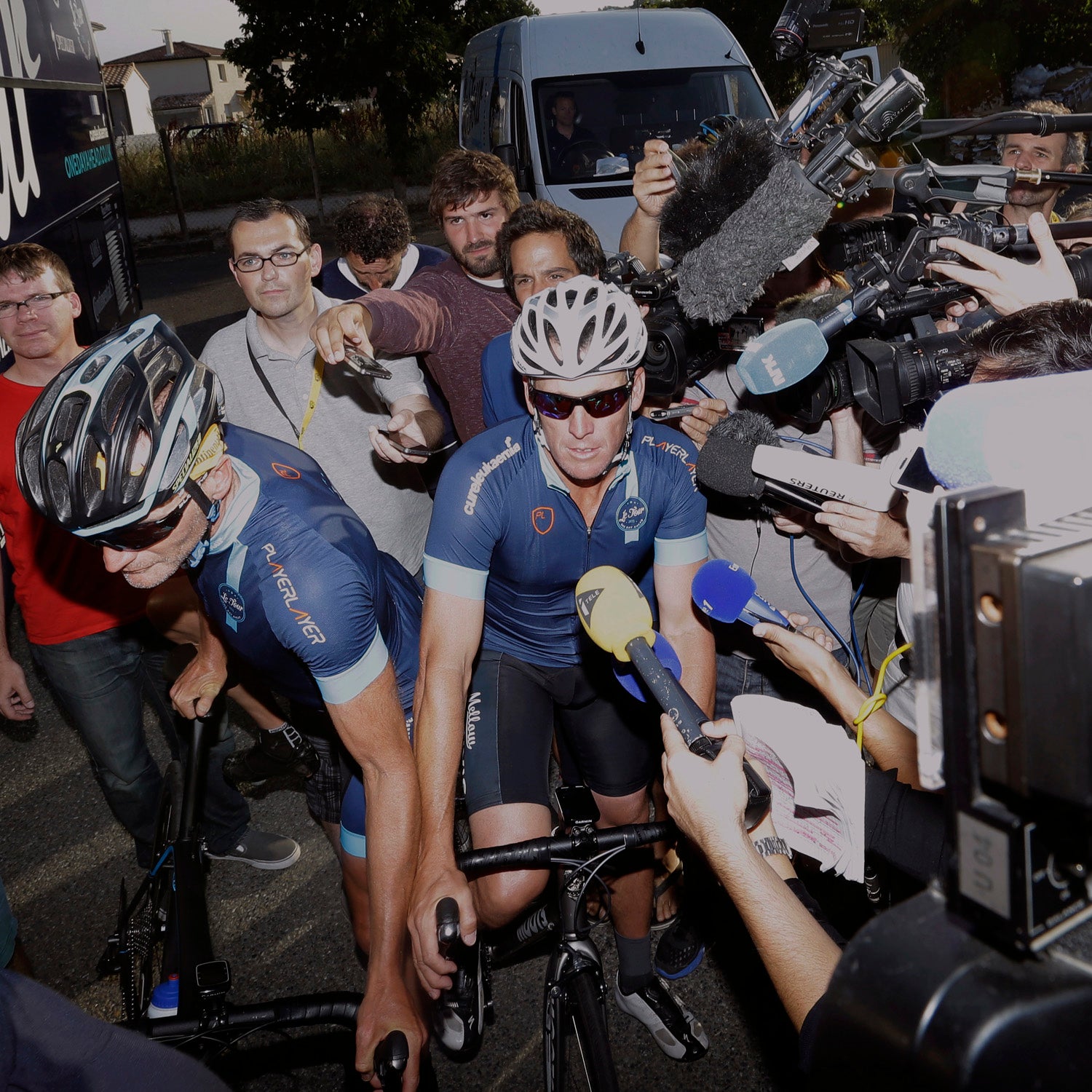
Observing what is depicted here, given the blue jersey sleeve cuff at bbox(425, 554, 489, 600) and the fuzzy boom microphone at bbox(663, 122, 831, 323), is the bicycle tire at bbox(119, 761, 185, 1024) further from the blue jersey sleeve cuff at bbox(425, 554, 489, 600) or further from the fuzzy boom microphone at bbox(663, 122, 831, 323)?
the fuzzy boom microphone at bbox(663, 122, 831, 323)

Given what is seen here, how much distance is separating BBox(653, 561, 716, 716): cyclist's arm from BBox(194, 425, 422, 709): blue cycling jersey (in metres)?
0.89

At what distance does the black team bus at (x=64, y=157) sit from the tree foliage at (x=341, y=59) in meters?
17.0

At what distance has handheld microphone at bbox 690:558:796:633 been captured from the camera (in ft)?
8.50

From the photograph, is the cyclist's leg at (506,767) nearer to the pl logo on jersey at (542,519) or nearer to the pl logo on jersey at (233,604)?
the pl logo on jersey at (542,519)

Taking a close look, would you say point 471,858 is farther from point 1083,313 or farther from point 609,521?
point 1083,313

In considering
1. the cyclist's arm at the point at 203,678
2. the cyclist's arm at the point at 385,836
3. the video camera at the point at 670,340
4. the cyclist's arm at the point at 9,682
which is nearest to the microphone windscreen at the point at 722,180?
the video camera at the point at 670,340

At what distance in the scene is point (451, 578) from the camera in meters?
2.90

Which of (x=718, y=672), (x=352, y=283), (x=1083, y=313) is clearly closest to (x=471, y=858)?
Result: (x=718, y=672)

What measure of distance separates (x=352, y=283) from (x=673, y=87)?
222 inches

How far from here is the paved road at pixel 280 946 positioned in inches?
129

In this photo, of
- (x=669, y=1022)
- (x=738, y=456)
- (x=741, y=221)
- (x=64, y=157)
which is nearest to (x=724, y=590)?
(x=738, y=456)

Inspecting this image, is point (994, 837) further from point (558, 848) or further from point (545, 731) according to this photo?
point (545, 731)

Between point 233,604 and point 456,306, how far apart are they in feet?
6.60

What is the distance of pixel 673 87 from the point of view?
9.61 meters
